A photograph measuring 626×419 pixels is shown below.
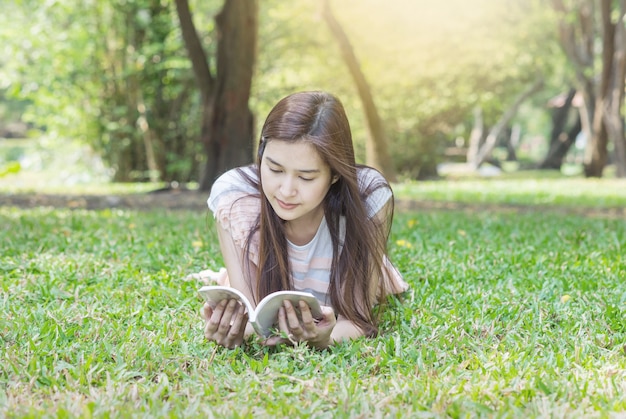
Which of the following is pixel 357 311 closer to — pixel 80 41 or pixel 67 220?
pixel 67 220

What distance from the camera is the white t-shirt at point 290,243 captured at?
308cm

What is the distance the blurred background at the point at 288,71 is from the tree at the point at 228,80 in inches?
11.6

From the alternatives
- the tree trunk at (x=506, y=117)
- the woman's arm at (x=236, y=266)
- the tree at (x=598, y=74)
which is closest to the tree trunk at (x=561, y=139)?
the tree trunk at (x=506, y=117)

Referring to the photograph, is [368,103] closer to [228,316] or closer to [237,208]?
[237,208]

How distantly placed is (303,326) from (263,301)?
207mm

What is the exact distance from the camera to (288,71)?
16.3 m

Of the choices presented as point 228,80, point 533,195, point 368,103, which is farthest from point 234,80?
point 533,195

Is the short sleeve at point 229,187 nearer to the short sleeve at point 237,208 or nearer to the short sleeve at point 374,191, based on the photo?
the short sleeve at point 237,208

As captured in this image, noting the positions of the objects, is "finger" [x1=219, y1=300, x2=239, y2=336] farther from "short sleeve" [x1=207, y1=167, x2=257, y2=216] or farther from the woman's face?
"short sleeve" [x1=207, y1=167, x2=257, y2=216]

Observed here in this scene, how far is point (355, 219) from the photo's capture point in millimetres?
3070

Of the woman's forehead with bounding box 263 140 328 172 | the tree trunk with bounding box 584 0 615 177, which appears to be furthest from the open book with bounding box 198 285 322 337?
the tree trunk with bounding box 584 0 615 177

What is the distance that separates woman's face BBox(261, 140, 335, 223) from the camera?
2.78 metres

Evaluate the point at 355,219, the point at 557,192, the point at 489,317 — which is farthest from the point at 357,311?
the point at 557,192

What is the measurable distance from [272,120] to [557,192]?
30.8ft
